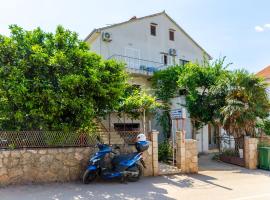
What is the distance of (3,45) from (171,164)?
26.9 feet

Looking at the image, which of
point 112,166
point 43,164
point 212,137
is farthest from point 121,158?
point 212,137

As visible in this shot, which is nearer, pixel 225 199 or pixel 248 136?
pixel 225 199

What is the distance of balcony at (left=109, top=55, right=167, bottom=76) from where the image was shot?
19.5 metres

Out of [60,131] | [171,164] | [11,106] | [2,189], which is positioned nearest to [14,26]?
[11,106]

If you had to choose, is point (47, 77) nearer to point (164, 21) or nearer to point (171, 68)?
point (171, 68)

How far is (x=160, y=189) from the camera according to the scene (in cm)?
890

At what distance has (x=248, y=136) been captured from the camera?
45.0ft

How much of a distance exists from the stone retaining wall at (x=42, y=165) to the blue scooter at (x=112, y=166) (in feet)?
1.89

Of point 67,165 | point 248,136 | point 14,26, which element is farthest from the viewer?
point 248,136

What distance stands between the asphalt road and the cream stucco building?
807 cm

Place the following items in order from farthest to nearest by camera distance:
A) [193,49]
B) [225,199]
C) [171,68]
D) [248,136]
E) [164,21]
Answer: [193,49], [164,21], [171,68], [248,136], [225,199]

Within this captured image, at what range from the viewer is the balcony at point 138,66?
19547mm

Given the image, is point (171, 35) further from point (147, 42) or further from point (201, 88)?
point (201, 88)

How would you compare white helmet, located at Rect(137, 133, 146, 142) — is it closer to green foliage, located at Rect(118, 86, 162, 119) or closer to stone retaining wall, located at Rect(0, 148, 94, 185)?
stone retaining wall, located at Rect(0, 148, 94, 185)
